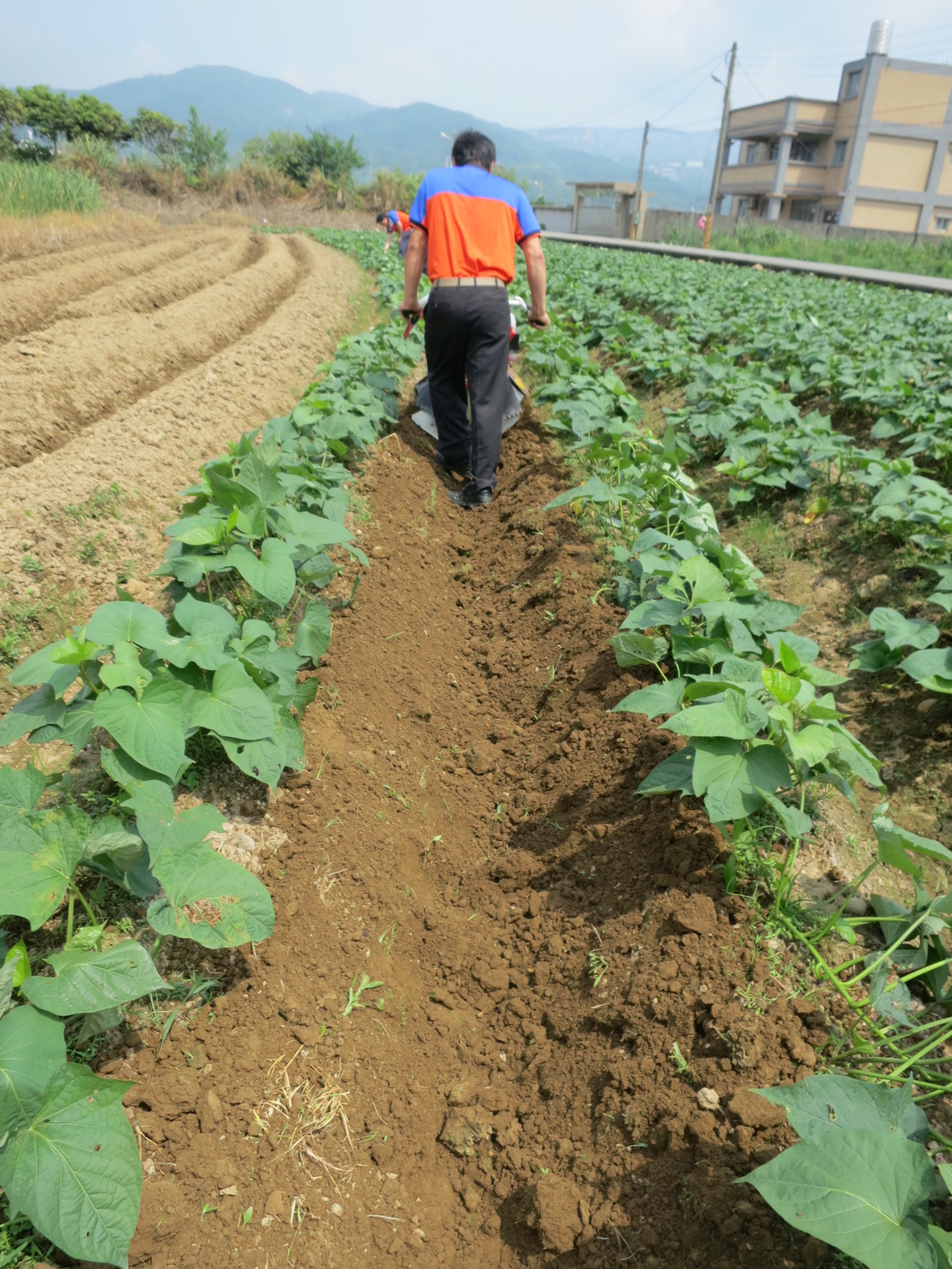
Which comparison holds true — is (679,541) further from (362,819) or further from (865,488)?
(865,488)

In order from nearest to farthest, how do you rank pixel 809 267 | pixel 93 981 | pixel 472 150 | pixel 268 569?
pixel 93 981, pixel 268 569, pixel 472 150, pixel 809 267

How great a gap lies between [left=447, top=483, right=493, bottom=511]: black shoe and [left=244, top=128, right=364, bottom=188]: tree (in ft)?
136

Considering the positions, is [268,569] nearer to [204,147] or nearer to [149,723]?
[149,723]

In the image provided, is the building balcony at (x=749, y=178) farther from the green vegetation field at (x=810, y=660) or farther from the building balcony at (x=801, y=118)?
the green vegetation field at (x=810, y=660)

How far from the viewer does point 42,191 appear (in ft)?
55.0

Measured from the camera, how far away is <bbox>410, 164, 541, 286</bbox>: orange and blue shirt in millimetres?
4500

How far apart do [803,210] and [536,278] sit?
52.9 m

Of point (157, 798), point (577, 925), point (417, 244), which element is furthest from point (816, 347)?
point (157, 798)

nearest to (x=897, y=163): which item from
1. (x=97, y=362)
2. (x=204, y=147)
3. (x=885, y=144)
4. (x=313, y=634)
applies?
(x=885, y=144)

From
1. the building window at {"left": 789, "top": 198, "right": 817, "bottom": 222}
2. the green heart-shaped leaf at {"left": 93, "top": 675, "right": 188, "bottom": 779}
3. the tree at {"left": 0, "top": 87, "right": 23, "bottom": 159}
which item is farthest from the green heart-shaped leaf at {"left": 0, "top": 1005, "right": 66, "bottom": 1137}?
the building window at {"left": 789, "top": 198, "right": 817, "bottom": 222}

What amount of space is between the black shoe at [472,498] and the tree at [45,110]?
135ft

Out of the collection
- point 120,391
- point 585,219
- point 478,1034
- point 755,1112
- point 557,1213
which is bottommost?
point 478,1034

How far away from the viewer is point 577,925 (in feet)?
7.30

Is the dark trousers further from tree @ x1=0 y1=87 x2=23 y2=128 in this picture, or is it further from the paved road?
tree @ x1=0 y1=87 x2=23 y2=128
